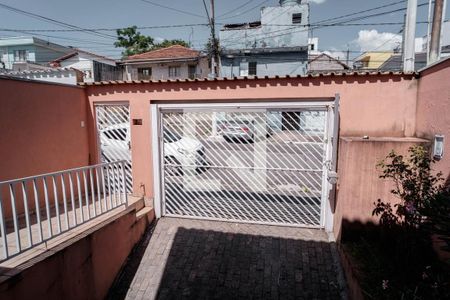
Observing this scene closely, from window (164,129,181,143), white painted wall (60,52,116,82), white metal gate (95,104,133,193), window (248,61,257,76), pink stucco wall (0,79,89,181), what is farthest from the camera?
window (248,61,257,76)

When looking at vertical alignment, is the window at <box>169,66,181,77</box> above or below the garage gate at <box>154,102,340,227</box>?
above

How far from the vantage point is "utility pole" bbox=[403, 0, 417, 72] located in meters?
5.77

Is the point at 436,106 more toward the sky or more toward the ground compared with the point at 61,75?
more toward the ground

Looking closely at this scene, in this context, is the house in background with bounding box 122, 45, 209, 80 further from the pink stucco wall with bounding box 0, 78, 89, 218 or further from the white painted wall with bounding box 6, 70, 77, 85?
the pink stucco wall with bounding box 0, 78, 89, 218

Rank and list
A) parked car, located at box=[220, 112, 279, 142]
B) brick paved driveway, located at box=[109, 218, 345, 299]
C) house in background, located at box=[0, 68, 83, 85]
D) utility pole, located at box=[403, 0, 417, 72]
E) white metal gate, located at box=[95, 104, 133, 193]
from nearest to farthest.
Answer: brick paved driveway, located at box=[109, 218, 345, 299] < utility pole, located at box=[403, 0, 417, 72] < white metal gate, located at box=[95, 104, 133, 193] < house in background, located at box=[0, 68, 83, 85] < parked car, located at box=[220, 112, 279, 142]

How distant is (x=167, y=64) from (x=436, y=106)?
66.9 ft

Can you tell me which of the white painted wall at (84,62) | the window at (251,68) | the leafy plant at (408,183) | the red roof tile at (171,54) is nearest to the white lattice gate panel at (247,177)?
the leafy plant at (408,183)

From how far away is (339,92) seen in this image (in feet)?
15.9

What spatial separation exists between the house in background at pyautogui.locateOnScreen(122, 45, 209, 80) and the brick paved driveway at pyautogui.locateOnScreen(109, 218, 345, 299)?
709 inches

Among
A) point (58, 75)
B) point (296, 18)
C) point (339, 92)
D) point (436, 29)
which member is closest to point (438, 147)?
point (339, 92)

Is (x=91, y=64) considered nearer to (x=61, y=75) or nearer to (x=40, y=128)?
(x=61, y=75)

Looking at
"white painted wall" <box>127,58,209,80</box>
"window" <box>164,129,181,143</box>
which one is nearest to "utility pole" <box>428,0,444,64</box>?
"window" <box>164,129,181,143</box>

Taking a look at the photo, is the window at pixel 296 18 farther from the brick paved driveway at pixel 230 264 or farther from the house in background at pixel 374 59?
the brick paved driveway at pixel 230 264

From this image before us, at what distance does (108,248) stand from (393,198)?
4.89 metres
